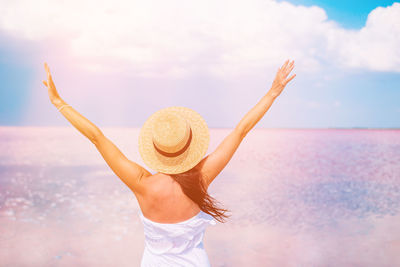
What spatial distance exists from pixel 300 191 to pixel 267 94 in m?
9.31

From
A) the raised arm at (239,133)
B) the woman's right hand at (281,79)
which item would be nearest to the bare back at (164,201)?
the raised arm at (239,133)

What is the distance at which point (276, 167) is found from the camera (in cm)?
1606

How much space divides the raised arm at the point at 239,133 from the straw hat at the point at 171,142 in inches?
3.4

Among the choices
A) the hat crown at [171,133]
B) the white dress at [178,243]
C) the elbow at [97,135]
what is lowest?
the white dress at [178,243]

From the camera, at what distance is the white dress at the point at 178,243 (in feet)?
6.79

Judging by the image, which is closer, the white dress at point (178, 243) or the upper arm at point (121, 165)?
the upper arm at point (121, 165)

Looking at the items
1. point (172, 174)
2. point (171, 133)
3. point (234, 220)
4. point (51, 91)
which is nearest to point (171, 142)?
point (171, 133)

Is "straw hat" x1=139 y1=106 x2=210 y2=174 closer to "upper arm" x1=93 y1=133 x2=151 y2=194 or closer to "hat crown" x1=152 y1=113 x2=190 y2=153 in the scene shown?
"hat crown" x1=152 y1=113 x2=190 y2=153

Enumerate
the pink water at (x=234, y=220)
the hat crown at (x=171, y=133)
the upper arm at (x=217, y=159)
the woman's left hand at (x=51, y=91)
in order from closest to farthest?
the hat crown at (x=171, y=133), the upper arm at (x=217, y=159), the woman's left hand at (x=51, y=91), the pink water at (x=234, y=220)

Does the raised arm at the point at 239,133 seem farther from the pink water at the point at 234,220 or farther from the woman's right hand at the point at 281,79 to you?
the pink water at the point at 234,220

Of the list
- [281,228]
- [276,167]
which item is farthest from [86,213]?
[276,167]

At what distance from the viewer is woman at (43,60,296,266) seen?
77.4 inches

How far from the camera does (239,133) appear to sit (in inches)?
85.1

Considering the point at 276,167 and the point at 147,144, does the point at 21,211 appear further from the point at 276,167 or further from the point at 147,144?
the point at 276,167
